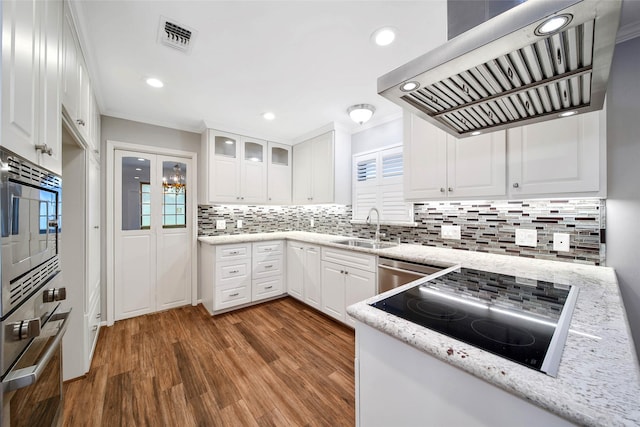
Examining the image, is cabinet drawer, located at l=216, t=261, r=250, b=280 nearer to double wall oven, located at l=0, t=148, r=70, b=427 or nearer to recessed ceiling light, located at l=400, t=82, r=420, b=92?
double wall oven, located at l=0, t=148, r=70, b=427

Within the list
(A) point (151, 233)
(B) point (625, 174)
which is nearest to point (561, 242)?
(B) point (625, 174)

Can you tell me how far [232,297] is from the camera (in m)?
3.05

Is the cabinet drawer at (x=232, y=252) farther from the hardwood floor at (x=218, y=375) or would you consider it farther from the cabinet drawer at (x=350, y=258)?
the cabinet drawer at (x=350, y=258)

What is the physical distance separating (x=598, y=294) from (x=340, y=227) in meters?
2.64

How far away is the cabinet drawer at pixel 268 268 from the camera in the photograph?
10.7 feet

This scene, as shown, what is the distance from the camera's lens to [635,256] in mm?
1370

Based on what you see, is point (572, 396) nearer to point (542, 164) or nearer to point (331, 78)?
point (542, 164)

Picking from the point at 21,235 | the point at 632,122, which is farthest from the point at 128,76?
the point at 632,122

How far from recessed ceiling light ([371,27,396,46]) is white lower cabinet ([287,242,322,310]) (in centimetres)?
210

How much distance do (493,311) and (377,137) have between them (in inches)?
101

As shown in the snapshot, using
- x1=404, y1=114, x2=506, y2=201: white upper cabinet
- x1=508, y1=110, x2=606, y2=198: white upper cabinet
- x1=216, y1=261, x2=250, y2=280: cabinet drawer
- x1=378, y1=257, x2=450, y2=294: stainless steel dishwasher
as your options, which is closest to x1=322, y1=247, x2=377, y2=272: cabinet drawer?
x1=378, y1=257, x2=450, y2=294: stainless steel dishwasher

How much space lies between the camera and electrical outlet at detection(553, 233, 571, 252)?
1.71 metres

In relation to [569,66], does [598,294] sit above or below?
below

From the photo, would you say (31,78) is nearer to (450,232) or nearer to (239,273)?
(239,273)
